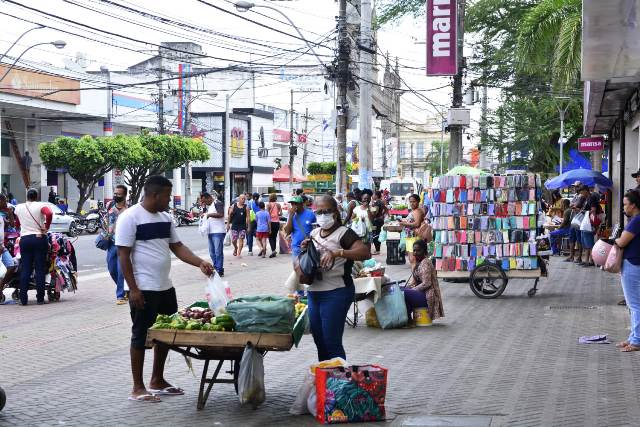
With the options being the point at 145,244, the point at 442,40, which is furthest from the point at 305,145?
the point at 145,244

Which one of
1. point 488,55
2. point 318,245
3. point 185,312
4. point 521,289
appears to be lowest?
point 521,289

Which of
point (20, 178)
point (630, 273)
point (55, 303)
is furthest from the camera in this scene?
point (20, 178)

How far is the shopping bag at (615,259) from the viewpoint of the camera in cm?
1012

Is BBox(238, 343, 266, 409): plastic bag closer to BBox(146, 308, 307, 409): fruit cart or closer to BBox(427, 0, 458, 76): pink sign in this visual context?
BBox(146, 308, 307, 409): fruit cart

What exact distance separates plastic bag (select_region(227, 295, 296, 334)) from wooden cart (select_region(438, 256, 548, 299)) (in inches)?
372

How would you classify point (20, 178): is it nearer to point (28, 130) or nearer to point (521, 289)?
point (28, 130)

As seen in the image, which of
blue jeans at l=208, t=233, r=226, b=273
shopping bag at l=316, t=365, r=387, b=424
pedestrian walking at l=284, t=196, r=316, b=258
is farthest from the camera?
blue jeans at l=208, t=233, r=226, b=273

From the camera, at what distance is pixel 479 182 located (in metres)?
16.8

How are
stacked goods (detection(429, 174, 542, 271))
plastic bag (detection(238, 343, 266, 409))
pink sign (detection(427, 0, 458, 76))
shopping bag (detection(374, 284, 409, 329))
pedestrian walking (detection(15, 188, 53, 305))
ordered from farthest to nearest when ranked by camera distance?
pink sign (detection(427, 0, 458, 76)), stacked goods (detection(429, 174, 542, 271)), pedestrian walking (detection(15, 188, 53, 305)), shopping bag (detection(374, 284, 409, 329)), plastic bag (detection(238, 343, 266, 409))

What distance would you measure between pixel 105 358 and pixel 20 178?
129 feet

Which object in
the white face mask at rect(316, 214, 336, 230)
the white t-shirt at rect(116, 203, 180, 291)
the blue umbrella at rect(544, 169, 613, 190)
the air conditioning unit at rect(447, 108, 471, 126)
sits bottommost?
the white t-shirt at rect(116, 203, 180, 291)

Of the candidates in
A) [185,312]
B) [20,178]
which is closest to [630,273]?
[185,312]

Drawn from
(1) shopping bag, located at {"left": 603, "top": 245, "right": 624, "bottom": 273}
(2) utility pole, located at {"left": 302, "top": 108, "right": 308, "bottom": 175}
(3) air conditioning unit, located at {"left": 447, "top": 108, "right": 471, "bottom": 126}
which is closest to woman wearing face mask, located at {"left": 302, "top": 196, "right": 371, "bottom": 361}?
(1) shopping bag, located at {"left": 603, "top": 245, "right": 624, "bottom": 273}

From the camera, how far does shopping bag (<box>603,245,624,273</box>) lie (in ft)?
33.2
